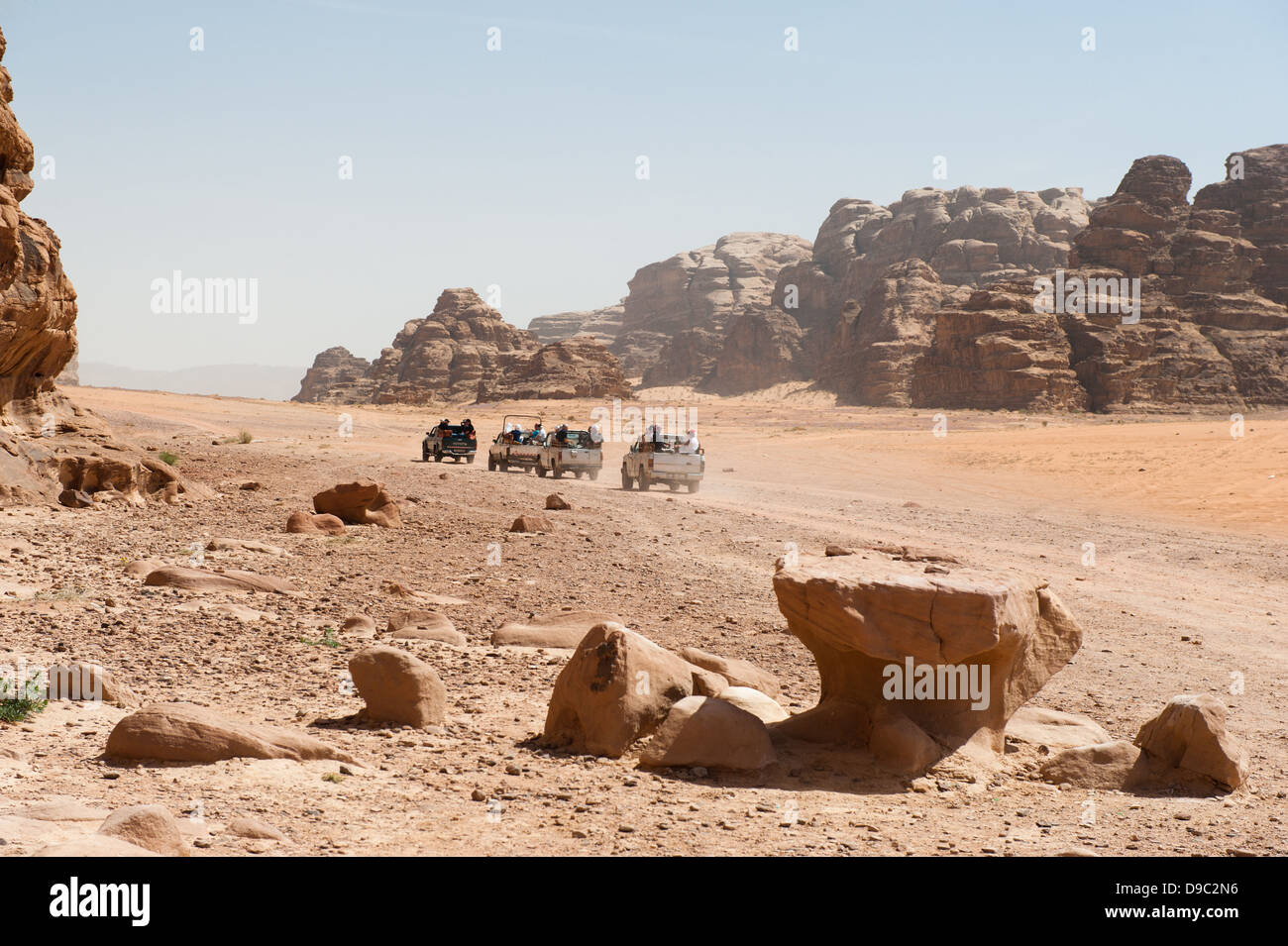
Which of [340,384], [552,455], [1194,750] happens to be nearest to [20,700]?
[1194,750]

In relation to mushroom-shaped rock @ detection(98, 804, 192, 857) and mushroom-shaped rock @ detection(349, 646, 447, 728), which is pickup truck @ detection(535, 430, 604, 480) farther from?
mushroom-shaped rock @ detection(98, 804, 192, 857)

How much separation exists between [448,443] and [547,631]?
29.2m

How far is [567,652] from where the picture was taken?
9359 millimetres

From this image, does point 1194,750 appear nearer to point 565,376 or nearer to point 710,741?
point 710,741

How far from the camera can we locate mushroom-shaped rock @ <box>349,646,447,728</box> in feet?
22.4

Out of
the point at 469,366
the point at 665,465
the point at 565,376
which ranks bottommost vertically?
the point at 665,465

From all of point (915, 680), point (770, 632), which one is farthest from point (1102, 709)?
point (770, 632)

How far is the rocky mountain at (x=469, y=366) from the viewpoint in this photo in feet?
384

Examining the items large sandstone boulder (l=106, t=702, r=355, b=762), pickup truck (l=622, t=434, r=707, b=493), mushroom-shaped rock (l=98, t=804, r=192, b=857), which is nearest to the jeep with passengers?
pickup truck (l=622, t=434, r=707, b=493)
